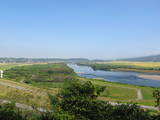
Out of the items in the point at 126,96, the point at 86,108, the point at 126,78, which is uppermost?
the point at 86,108

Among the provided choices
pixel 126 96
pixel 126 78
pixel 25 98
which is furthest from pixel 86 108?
pixel 126 78

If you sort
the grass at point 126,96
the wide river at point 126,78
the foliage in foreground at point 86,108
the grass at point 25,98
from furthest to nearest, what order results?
the wide river at point 126,78 → the grass at point 126,96 → the grass at point 25,98 → the foliage in foreground at point 86,108

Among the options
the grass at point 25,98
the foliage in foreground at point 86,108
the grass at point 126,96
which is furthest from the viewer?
the grass at point 126,96

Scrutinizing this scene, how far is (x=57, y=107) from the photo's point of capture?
576 inches

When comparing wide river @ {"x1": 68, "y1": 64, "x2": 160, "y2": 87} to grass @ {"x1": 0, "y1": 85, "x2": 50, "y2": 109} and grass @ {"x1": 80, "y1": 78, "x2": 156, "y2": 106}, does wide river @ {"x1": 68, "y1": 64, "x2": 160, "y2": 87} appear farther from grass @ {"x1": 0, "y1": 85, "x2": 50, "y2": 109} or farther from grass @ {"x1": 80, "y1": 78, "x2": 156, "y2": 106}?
grass @ {"x1": 0, "y1": 85, "x2": 50, "y2": 109}

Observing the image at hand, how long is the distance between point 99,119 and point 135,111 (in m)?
3.51

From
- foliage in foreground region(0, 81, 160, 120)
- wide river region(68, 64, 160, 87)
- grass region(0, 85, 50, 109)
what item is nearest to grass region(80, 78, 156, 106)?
grass region(0, 85, 50, 109)

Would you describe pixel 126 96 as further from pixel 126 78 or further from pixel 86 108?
pixel 126 78

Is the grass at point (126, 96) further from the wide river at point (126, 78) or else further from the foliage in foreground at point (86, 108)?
the foliage in foreground at point (86, 108)

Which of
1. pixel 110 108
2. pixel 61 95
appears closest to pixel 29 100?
pixel 61 95

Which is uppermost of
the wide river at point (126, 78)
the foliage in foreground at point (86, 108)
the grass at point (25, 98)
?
the foliage in foreground at point (86, 108)

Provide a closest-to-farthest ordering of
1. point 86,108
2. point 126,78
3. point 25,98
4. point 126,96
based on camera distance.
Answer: point 86,108 → point 25,98 → point 126,96 → point 126,78

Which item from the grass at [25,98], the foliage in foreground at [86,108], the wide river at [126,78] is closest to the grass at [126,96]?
the grass at [25,98]

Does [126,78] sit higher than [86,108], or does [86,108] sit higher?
[86,108]
